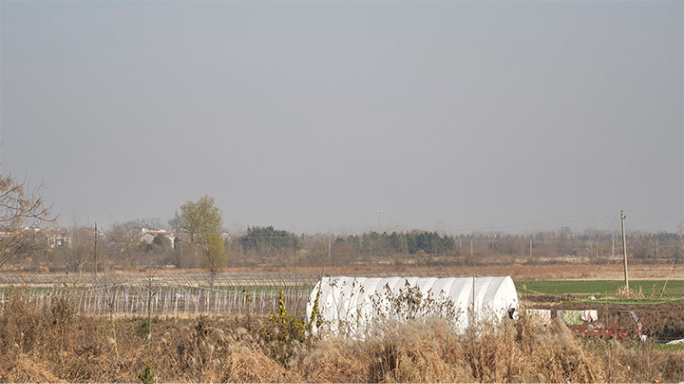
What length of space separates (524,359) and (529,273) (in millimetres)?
39981

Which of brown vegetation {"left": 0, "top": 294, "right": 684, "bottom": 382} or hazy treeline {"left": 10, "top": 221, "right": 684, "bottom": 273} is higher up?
hazy treeline {"left": 10, "top": 221, "right": 684, "bottom": 273}

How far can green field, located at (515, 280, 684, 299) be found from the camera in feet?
108

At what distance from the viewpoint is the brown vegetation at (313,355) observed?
779 cm

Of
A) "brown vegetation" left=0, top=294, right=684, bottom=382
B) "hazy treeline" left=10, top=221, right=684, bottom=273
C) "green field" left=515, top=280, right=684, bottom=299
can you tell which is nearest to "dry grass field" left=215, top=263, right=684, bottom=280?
"green field" left=515, top=280, right=684, bottom=299

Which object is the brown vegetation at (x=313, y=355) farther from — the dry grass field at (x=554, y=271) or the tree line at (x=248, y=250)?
the dry grass field at (x=554, y=271)

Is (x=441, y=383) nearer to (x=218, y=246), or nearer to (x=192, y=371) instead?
(x=192, y=371)

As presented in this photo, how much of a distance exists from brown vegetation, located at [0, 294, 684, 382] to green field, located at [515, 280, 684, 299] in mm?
23673

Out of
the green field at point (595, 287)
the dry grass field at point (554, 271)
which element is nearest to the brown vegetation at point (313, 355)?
the green field at point (595, 287)

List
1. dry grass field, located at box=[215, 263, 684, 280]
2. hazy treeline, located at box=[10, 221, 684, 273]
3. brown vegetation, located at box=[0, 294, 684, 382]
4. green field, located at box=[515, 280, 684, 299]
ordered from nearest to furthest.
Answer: brown vegetation, located at box=[0, 294, 684, 382] → green field, located at box=[515, 280, 684, 299] → dry grass field, located at box=[215, 263, 684, 280] → hazy treeline, located at box=[10, 221, 684, 273]

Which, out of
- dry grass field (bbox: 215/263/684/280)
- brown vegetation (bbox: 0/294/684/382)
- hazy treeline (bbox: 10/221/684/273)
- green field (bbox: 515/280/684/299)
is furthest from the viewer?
hazy treeline (bbox: 10/221/684/273)

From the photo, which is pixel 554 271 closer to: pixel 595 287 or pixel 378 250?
pixel 595 287

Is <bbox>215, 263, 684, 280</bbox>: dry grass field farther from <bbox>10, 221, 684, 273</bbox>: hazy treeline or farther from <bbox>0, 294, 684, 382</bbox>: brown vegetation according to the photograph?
<bbox>0, 294, 684, 382</bbox>: brown vegetation

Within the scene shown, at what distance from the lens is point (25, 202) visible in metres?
12.6

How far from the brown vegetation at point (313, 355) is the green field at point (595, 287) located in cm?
2367
